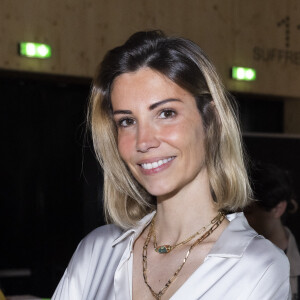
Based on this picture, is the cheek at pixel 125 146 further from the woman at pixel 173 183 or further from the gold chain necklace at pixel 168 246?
the gold chain necklace at pixel 168 246

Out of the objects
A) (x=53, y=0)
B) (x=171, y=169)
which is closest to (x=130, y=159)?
(x=171, y=169)

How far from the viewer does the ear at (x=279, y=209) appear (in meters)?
4.22

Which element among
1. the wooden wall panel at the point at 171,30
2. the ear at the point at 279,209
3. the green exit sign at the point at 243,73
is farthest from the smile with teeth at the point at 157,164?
the green exit sign at the point at 243,73

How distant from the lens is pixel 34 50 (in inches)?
206

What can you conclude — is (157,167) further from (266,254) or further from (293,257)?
(293,257)

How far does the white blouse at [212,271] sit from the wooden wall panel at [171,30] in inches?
139

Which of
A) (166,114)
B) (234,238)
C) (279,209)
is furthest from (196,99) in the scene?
(279,209)

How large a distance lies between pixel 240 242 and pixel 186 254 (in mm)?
164

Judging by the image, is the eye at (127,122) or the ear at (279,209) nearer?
the eye at (127,122)

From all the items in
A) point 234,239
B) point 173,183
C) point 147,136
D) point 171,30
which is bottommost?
point 234,239

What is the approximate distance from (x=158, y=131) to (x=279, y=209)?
108 inches

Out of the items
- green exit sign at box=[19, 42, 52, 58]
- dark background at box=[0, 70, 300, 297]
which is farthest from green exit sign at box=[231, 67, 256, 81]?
green exit sign at box=[19, 42, 52, 58]

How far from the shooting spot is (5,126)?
18.8 feet

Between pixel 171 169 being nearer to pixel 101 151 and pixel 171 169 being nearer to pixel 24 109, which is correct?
pixel 101 151
